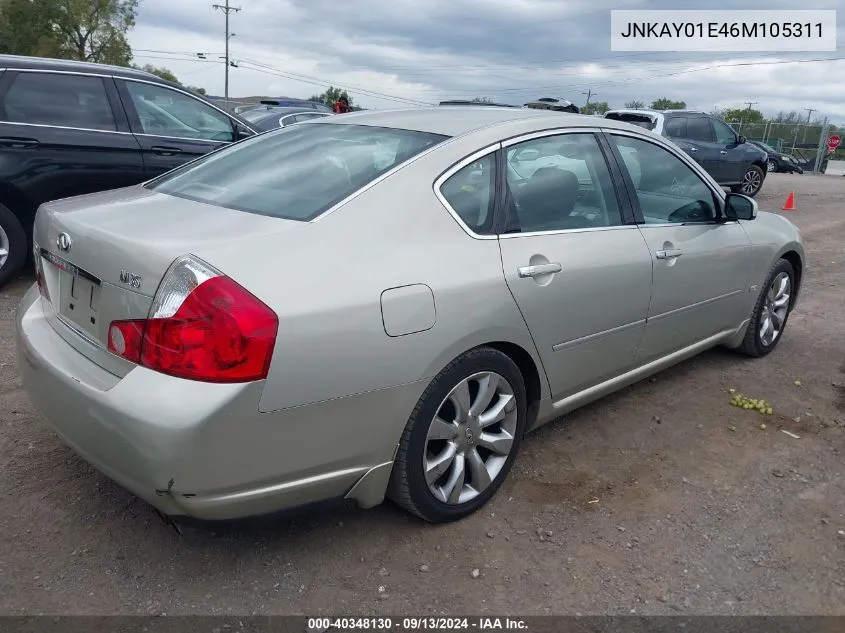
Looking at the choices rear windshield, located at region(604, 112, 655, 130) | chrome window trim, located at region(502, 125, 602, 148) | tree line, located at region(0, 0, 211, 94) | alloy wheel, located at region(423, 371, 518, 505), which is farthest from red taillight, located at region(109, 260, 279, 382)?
tree line, located at region(0, 0, 211, 94)

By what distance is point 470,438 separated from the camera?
2721 millimetres

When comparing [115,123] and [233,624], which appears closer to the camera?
[233,624]

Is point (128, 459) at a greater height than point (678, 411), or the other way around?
point (128, 459)

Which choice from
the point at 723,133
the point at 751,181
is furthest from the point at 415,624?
the point at 751,181

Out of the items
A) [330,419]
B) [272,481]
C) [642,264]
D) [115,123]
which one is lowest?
[272,481]

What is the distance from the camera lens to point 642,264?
333cm

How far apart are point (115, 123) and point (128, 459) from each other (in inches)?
174

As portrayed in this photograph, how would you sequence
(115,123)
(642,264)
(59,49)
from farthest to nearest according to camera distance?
1. (59,49)
2. (115,123)
3. (642,264)

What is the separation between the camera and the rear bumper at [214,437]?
6.56ft

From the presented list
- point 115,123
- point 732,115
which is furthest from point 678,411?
point 732,115

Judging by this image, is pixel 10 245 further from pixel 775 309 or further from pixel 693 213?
pixel 775 309

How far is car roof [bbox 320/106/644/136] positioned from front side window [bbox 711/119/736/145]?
11.5 meters

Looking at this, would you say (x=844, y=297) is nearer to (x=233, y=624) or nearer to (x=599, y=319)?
(x=599, y=319)

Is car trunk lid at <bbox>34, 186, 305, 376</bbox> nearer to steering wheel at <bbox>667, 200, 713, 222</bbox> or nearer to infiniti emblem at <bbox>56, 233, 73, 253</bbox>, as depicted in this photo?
infiniti emblem at <bbox>56, 233, 73, 253</bbox>
